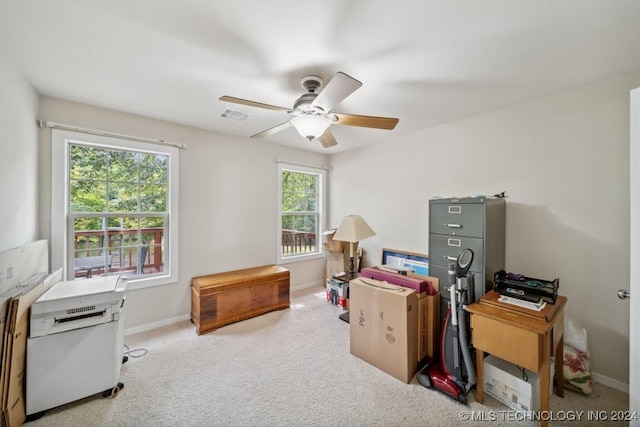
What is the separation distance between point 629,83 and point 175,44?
326 cm

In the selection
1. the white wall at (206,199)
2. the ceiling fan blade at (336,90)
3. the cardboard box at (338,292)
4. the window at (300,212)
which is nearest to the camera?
the ceiling fan blade at (336,90)

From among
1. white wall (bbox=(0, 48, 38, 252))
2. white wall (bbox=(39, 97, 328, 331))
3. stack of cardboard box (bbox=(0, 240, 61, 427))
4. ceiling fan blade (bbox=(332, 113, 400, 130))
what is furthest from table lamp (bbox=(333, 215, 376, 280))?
white wall (bbox=(0, 48, 38, 252))

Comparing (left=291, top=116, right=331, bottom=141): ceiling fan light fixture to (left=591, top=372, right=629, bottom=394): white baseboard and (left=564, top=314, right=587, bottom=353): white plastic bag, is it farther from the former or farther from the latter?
(left=591, top=372, right=629, bottom=394): white baseboard

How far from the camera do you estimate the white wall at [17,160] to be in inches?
64.4

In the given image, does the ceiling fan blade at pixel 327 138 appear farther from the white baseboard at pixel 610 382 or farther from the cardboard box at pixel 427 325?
the white baseboard at pixel 610 382

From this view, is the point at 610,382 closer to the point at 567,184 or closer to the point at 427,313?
the point at 427,313

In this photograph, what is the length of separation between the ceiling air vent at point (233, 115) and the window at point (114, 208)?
83cm

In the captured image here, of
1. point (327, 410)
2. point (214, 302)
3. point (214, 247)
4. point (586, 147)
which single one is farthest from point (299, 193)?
point (586, 147)

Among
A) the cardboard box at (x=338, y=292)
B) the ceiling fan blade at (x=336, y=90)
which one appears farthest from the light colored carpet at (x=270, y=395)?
the ceiling fan blade at (x=336, y=90)

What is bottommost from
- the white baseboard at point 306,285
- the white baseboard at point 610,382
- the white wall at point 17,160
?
the white baseboard at point 610,382

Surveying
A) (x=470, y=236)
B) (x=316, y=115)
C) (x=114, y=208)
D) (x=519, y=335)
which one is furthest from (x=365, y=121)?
(x=114, y=208)

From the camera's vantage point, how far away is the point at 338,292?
3.42 meters

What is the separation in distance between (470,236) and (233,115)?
2.59 meters

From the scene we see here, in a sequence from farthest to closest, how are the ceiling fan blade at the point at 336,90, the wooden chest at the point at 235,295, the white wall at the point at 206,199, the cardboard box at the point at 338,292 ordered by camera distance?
the cardboard box at the point at 338,292
the wooden chest at the point at 235,295
the white wall at the point at 206,199
the ceiling fan blade at the point at 336,90
